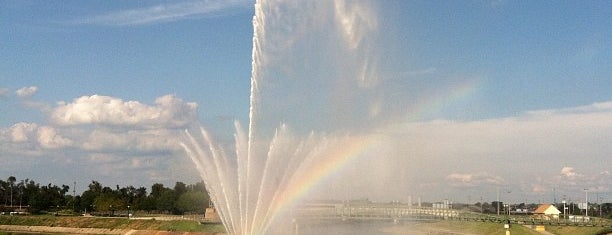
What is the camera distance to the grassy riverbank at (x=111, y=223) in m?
98.6

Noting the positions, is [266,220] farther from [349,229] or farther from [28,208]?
[28,208]

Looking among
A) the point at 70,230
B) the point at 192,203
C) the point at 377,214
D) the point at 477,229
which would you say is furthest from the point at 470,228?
the point at 70,230

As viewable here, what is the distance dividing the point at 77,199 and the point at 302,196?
126 m

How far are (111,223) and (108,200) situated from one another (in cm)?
3365

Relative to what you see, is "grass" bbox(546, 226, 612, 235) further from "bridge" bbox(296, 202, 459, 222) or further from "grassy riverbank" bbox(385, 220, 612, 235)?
"bridge" bbox(296, 202, 459, 222)

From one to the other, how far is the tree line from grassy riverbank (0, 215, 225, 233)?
Result: 839 inches

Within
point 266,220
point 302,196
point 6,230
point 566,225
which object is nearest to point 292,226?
point 302,196

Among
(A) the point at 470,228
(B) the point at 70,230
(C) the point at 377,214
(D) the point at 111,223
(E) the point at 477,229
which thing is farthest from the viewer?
(B) the point at 70,230

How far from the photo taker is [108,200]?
147625mm

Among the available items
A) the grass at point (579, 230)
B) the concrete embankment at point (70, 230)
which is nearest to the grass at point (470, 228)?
the grass at point (579, 230)

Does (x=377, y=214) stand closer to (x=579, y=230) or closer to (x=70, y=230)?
Answer: (x=579, y=230)

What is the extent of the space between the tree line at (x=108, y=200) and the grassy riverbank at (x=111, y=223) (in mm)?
21303

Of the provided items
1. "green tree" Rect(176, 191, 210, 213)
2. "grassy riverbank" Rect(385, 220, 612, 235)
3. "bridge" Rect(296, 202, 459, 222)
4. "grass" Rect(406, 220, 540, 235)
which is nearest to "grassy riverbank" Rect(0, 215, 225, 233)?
"bridge" Rect(296, 202, 459, 222)

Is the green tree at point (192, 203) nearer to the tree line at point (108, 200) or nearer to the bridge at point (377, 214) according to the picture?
the tree line at point (108, 200)
